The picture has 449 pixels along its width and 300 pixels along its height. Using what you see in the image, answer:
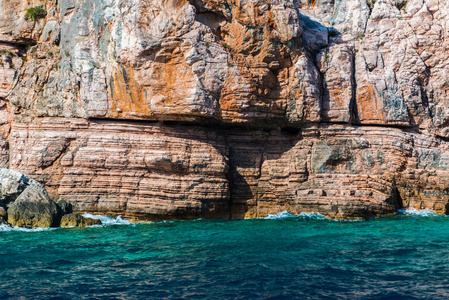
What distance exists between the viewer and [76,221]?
15.6m

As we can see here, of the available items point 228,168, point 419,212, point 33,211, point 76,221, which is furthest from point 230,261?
point 419,212

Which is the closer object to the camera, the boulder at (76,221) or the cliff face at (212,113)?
the boulder at (76,221)

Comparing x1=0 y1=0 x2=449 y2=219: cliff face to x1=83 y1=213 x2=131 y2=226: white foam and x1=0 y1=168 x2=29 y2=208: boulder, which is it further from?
x1=0 y1=168 x2=29 y2=208: boulder

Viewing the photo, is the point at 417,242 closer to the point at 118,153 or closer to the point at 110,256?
the point at 110,256

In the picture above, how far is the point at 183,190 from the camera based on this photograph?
17.3 meters

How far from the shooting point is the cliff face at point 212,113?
56.6ft

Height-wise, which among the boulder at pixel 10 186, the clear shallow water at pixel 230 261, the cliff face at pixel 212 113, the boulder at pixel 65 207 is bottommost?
the clear shallow water at pixel 230 261

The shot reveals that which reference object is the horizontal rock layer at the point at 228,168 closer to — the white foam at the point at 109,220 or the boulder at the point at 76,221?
the white foam at the point at 109,220

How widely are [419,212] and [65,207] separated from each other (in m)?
13.4

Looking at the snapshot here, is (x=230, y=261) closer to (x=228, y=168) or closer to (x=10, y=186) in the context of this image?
(x=228, y=168)

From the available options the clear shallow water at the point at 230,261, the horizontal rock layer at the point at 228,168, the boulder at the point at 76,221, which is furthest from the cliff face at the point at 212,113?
the clear shallow water at the point at 230,261

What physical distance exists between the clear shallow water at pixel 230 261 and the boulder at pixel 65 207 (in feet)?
4.85

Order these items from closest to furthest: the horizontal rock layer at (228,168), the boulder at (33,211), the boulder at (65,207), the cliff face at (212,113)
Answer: the boulder at (33,211), the boulder at (65,207), the horizontal rock layer at (228,168), the cliff face at (212,113)

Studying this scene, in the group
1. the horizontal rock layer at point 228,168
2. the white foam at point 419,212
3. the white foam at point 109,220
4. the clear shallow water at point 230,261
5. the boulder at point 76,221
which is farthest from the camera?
the white foam at point 419,212
